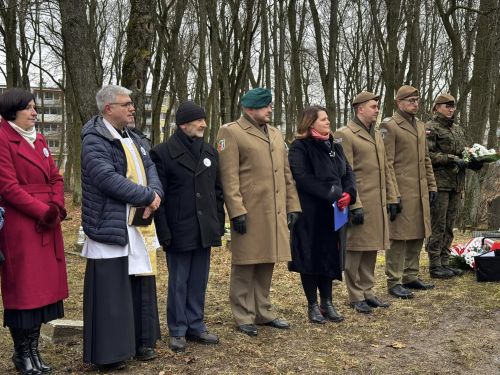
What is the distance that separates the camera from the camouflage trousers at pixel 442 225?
24.3ft

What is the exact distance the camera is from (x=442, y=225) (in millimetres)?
7469

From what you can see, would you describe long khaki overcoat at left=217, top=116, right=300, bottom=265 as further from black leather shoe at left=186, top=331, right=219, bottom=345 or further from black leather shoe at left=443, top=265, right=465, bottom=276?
black leather shoe at left=443, top=265, right=465, bottom=276

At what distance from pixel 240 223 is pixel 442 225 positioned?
11.1 ft

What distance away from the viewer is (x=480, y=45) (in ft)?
43.1

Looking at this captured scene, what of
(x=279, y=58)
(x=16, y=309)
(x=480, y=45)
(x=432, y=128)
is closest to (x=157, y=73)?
(x=279, y=58)

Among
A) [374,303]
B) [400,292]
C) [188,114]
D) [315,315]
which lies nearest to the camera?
[188,114]

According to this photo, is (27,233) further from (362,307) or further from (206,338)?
(362,307)

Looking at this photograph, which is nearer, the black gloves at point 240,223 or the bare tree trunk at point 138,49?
the black gloves at point 240,223

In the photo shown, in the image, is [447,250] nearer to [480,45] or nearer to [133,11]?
[133,11]

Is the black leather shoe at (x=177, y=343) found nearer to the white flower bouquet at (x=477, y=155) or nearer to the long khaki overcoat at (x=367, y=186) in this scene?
the long khaki overcoat at (x=367, y=186)

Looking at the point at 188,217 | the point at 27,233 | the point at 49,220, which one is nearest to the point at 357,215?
the point at 188,217

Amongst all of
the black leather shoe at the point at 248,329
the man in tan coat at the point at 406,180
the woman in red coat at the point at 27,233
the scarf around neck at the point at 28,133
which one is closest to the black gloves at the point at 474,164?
the man in tan coat at the point at 406,180

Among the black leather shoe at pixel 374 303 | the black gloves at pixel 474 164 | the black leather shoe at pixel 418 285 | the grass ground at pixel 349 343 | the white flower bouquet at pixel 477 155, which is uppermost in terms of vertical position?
the white flower bouquet at pixel 477 155

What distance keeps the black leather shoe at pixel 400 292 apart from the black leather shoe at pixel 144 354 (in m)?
3.21
